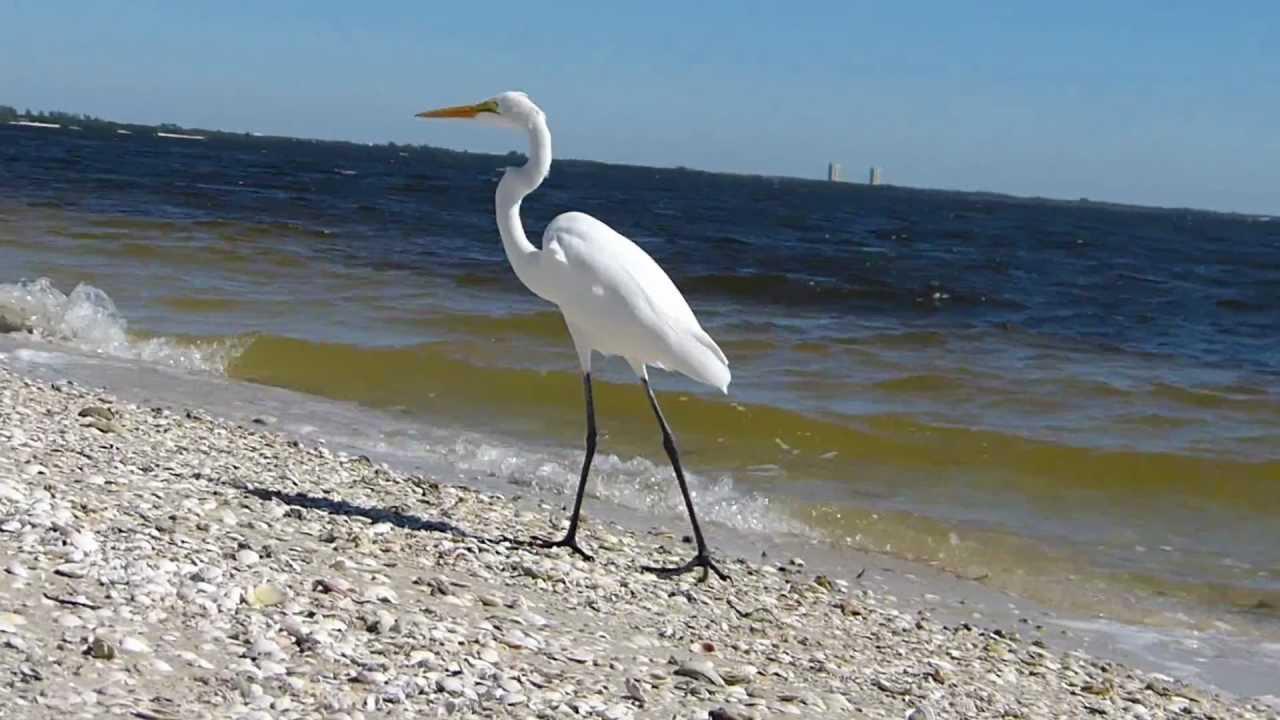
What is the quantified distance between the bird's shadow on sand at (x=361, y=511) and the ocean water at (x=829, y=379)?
2005 mm

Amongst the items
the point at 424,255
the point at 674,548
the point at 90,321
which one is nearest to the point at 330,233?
the point at 424,255

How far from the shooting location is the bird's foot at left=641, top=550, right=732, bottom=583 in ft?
22.4

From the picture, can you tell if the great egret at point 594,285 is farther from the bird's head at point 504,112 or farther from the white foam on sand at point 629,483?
the white foam on sand at point 629,483

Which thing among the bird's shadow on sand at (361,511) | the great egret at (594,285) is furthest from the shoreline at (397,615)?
the great egret at (594,285)

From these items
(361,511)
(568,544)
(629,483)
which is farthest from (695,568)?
(629,483)

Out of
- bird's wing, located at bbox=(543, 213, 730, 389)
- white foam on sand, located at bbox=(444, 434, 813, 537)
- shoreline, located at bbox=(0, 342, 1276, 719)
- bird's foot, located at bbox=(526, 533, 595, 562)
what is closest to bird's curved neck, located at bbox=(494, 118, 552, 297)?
bird's wing, located at bbox=(543, 213, 730, 389)

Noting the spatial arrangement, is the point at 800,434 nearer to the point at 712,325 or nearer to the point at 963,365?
the point at 963,365

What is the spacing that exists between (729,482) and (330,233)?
20463 mm

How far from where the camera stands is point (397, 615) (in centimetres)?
499

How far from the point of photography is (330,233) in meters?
28.7

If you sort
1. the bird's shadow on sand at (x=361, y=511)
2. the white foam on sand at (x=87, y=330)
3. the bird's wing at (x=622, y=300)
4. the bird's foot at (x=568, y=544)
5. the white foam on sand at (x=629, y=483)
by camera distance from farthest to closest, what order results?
the white foam on sand at (x=87, y=330) → the white foam on sand at (x=629, y=483) → the bird's foot at (x=568, y=544) → the bird's shadow on sand at (x=361, y=511) → the bird's wing at (x=622, y=300)

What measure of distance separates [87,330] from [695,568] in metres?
8.09

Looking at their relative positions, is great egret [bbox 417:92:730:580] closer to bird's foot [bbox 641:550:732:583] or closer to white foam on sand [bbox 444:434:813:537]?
bird's foot [bbox 641:550:732:583]

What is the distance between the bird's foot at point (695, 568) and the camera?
6.84m
